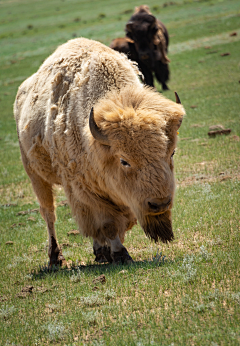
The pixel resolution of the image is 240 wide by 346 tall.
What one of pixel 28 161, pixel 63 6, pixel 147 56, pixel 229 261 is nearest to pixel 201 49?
pixel 147 56

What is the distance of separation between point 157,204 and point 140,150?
1.99 ft

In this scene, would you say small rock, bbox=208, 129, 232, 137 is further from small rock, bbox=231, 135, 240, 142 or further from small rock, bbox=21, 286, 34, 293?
small rock, bbox=21, 286, 34, 293

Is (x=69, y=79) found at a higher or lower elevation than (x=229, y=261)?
higher

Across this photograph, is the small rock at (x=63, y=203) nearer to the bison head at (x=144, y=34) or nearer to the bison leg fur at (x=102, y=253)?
the bison leg fur at (x=102, y=253)

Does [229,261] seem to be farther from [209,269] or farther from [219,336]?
[219,336]

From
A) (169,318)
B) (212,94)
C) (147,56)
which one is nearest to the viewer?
(169,318)

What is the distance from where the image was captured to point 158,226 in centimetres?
472

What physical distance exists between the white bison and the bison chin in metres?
0.01

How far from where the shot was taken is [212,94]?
658 inches

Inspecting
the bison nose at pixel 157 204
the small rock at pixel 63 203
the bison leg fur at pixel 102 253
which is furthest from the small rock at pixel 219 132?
the bison nose at pixel 157 204

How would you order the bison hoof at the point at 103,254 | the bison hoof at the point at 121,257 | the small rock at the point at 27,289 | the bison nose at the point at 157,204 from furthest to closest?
the bison hoof at the point at 103,254 → the bison hoof at the point at 121,257 → the small rock at the point at 27,289 → the bison nose at the point at 157,204

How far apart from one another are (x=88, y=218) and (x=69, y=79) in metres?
2.00

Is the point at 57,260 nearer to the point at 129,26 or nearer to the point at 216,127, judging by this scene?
the point at 216,127

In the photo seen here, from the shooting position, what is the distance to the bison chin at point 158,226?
4660 millimetres
